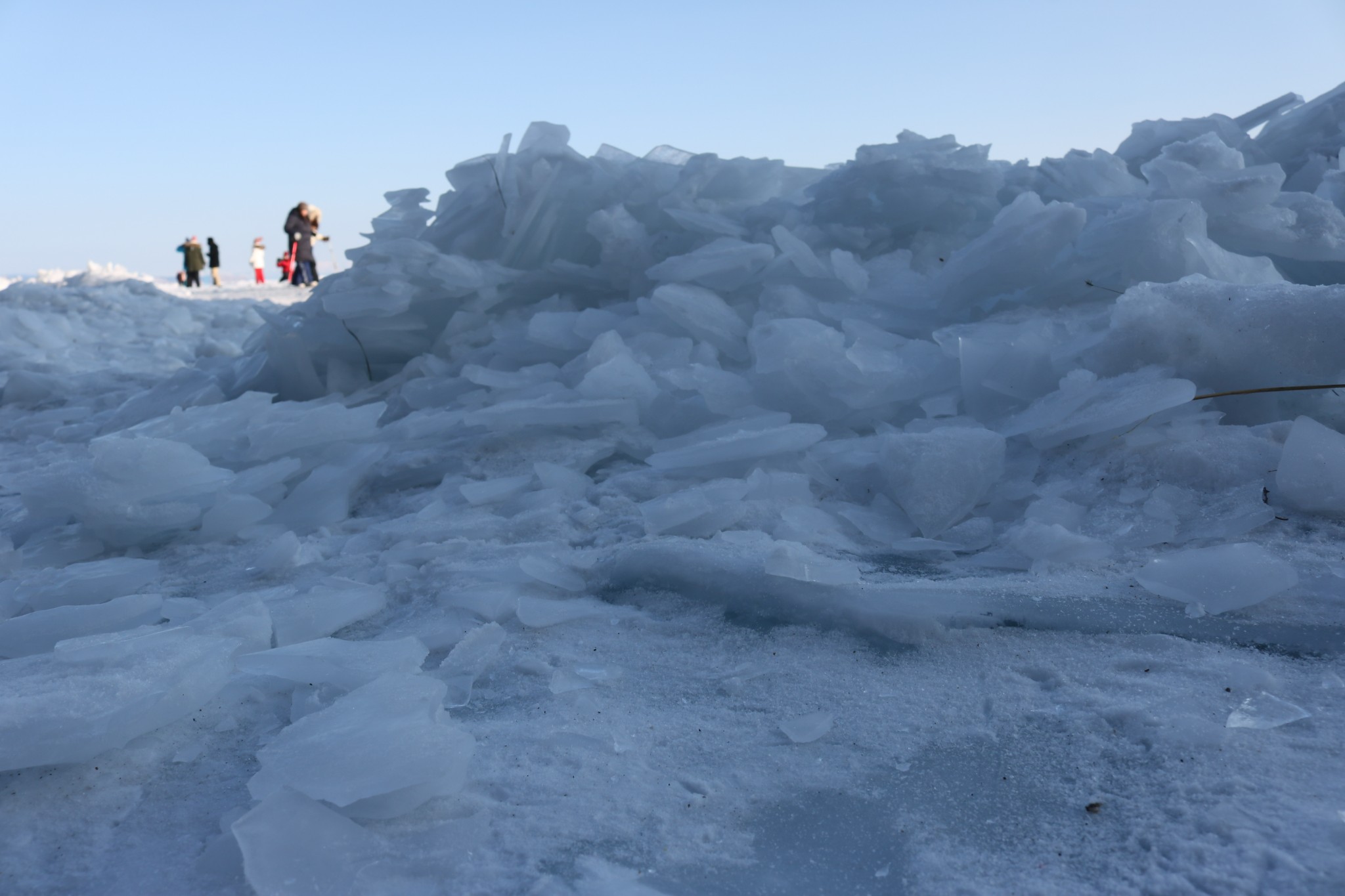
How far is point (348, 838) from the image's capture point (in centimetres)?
96

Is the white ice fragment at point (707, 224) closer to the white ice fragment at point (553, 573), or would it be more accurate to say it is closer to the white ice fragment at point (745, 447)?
the white ice fragment at point (745, 447)

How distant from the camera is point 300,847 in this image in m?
0.93

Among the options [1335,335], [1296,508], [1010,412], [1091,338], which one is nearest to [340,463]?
[1010,412]

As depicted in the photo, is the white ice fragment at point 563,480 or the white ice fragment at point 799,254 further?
the white ice fragment at point 799,254

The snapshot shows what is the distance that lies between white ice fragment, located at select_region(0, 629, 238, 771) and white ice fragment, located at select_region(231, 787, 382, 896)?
1.01 feet

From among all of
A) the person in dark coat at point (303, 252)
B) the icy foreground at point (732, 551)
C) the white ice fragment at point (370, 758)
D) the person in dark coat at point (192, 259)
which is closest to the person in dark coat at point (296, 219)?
the person in dark coat at point (303, 252)

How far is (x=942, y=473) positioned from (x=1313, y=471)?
25.0 inches

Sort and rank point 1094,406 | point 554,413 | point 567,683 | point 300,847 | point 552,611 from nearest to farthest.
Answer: point 300,847 < point 567,683 < point 552,611 < point 1094,406 < point 554,413

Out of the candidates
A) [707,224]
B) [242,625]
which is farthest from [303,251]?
[242,625]

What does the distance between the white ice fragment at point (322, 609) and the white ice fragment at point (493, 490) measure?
0.45 metres

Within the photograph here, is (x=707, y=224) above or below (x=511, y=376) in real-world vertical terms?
above

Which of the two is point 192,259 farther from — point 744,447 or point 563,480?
point 744,447

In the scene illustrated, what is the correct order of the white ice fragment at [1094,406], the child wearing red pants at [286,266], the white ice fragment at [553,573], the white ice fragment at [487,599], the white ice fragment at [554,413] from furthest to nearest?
the child wearing red pants at [286,266], the white ice fragment at [554,413], the white ice fragment at [1094,406], the white ice fragment at [553,573], the white ice fragment at [487,599]

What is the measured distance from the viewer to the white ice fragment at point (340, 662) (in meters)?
1.30
